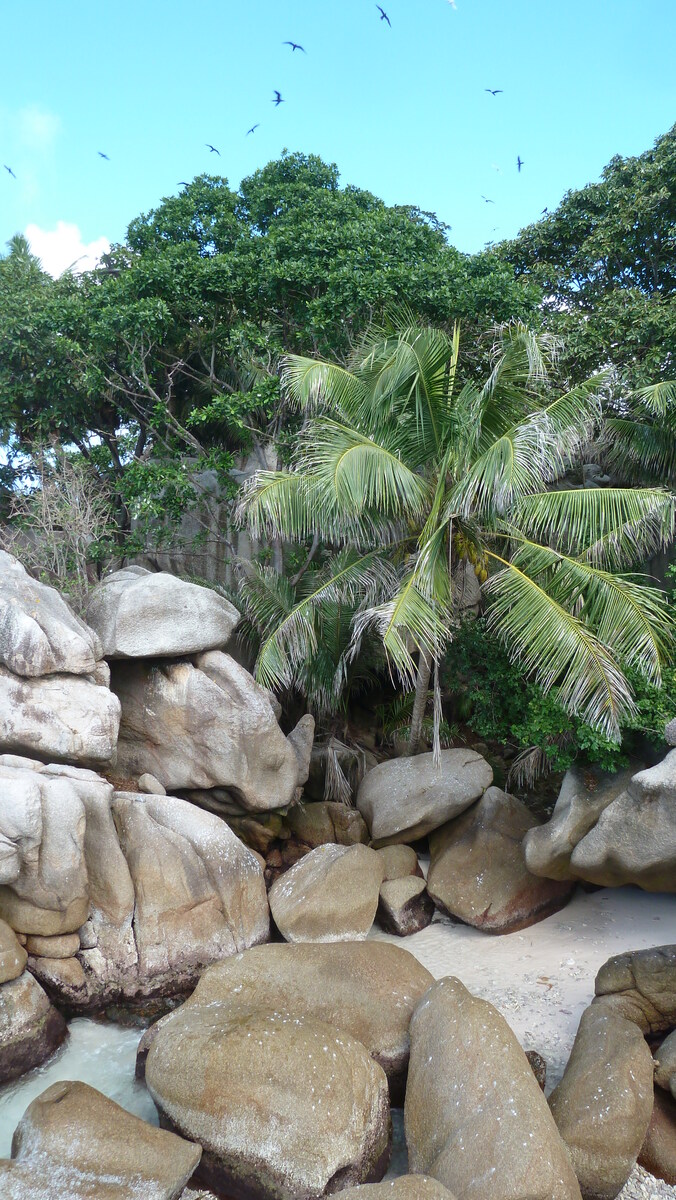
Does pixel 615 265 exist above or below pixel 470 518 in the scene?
above

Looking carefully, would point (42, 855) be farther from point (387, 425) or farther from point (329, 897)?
point (387, 425)

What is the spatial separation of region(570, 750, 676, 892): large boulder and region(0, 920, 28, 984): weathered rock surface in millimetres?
5518

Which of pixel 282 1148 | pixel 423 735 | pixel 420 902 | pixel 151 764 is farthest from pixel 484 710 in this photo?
pixel 282 1148

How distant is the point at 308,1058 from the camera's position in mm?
6250

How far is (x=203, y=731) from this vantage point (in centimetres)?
1045

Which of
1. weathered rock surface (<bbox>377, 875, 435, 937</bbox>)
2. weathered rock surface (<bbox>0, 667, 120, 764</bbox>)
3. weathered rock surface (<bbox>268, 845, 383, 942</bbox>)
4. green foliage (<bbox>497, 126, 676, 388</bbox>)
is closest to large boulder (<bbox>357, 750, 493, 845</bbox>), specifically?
weathered rock surface (<bbox>377, 875, 435, 937</bbox>)

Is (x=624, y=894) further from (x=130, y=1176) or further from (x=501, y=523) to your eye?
(x=130, y=1176)

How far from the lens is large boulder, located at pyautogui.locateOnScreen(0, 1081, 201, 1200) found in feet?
18.1

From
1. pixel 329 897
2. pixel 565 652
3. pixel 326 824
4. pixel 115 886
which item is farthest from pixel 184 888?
pixel 565 652

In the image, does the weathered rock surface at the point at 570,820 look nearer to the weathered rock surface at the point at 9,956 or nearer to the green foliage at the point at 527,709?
the green foliage at the point at 527,709

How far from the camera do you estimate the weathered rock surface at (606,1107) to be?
232 inches

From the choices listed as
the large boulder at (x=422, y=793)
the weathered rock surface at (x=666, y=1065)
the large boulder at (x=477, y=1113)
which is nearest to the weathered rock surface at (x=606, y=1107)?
the weathered rock surface at (x=666, y=1065)

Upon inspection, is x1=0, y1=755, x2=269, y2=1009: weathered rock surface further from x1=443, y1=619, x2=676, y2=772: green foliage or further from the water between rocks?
x1=443, y1=619, x2=676, y2=772: green foliage

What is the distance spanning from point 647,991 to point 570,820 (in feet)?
6.82
